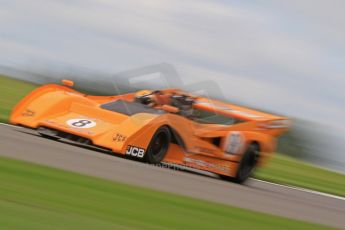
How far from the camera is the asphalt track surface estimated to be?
25.3 feet

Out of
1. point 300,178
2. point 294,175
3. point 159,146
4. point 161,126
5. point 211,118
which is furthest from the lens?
point 294,175

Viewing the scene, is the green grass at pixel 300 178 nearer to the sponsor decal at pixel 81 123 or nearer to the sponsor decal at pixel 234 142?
the sponsor decal at pixel 234 142

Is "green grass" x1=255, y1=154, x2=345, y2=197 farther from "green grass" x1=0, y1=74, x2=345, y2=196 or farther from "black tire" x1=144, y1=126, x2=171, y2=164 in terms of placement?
"black tire" x1=144, y1=126, x2=171, y2=164

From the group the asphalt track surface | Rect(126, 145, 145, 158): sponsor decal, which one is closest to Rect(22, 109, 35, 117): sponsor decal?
the asphalt track surface

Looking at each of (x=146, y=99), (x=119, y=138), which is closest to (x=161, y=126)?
(x=119, y=138)

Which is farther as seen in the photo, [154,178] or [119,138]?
[119,138]

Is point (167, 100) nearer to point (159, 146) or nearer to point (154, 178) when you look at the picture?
point (159, 146)

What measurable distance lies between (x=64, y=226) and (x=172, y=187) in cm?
318

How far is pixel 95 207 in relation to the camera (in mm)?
5621

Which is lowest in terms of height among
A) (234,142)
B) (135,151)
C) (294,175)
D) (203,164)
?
(294,175)

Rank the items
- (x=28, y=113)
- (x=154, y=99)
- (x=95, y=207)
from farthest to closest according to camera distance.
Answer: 1. (x=154, y=99)
2. (x=28, y=113)
3. (x=95, y=207)

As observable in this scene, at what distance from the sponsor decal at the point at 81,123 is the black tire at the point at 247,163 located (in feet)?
7.63

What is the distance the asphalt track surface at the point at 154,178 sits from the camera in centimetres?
770

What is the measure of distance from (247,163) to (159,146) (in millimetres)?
1799
